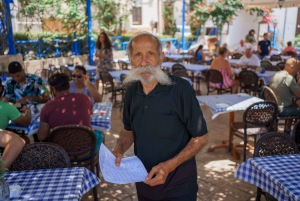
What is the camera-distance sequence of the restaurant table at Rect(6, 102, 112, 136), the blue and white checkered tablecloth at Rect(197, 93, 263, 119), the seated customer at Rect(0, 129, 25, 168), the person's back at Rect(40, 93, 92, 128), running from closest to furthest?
the seated customer at Rect(0, 129, 25, 168), the person's back at Rect(40, 93, 92, 128), the restaurant table at Rect(6, 102, 112, 136), the blue and white checkered tablecloth at Rect(197, 93, 263, 119)

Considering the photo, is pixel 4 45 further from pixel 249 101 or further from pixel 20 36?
pixel 249 101

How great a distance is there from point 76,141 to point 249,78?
4910mm

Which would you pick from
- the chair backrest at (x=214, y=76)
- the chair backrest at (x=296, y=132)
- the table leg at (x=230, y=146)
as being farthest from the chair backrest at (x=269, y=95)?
the chair backrest at (x=214, y=76)

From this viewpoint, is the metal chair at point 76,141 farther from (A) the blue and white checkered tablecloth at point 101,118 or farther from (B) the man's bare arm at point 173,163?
(B) the man's bare arm at point 173,163

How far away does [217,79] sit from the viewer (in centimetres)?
704

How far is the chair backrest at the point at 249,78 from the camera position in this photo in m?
6.73

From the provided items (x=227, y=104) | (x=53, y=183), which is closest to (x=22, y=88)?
(x=53, y=183)

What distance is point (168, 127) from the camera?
1.71 m

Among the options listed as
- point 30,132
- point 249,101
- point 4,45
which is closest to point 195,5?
point 4,45

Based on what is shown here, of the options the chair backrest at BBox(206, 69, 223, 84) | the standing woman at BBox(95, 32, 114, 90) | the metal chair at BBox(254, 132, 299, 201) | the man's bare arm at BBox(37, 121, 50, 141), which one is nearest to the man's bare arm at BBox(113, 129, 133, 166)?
the metal chair at BBox(254, 132, 299, 201)

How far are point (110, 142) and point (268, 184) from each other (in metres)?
3.20

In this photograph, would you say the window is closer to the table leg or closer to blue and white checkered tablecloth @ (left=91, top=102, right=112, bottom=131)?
the table leg

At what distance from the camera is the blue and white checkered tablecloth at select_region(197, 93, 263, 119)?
411 cm

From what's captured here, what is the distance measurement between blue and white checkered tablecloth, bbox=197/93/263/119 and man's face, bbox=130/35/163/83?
251 centimetres
